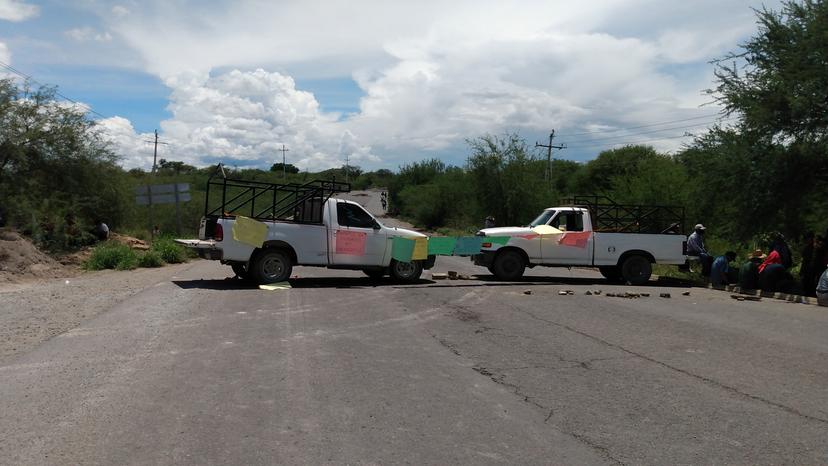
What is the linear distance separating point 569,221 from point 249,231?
827 cm

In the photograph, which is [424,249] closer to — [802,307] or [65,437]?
[802,307]

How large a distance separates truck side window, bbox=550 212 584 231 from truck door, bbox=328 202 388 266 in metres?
4.72

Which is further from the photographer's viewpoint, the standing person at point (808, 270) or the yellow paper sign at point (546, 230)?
the yellow paper sign at point (546, 230)

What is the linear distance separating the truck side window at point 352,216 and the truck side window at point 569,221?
4.99 meters

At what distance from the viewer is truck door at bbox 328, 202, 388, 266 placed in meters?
15.6

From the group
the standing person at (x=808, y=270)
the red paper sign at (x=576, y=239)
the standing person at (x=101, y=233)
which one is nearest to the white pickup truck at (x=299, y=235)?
the red paper sign at (x=576, y=239)

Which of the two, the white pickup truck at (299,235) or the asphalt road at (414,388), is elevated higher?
the white pickup truck at (299,235)

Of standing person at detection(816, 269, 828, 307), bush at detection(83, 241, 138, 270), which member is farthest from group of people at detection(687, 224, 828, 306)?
bush at detection(83, 241, 138, 270)

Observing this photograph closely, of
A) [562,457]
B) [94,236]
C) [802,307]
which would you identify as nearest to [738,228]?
[802,307]

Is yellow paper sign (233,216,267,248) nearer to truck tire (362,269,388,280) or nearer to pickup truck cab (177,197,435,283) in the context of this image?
pickup truck cab (177,197,435,283)

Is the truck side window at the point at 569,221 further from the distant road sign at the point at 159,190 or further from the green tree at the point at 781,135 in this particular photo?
the distant road sign at the point at 159,190

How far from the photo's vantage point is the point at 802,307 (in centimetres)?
1402

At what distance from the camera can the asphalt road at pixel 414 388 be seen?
194 inches

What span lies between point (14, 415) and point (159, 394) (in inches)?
44.8
